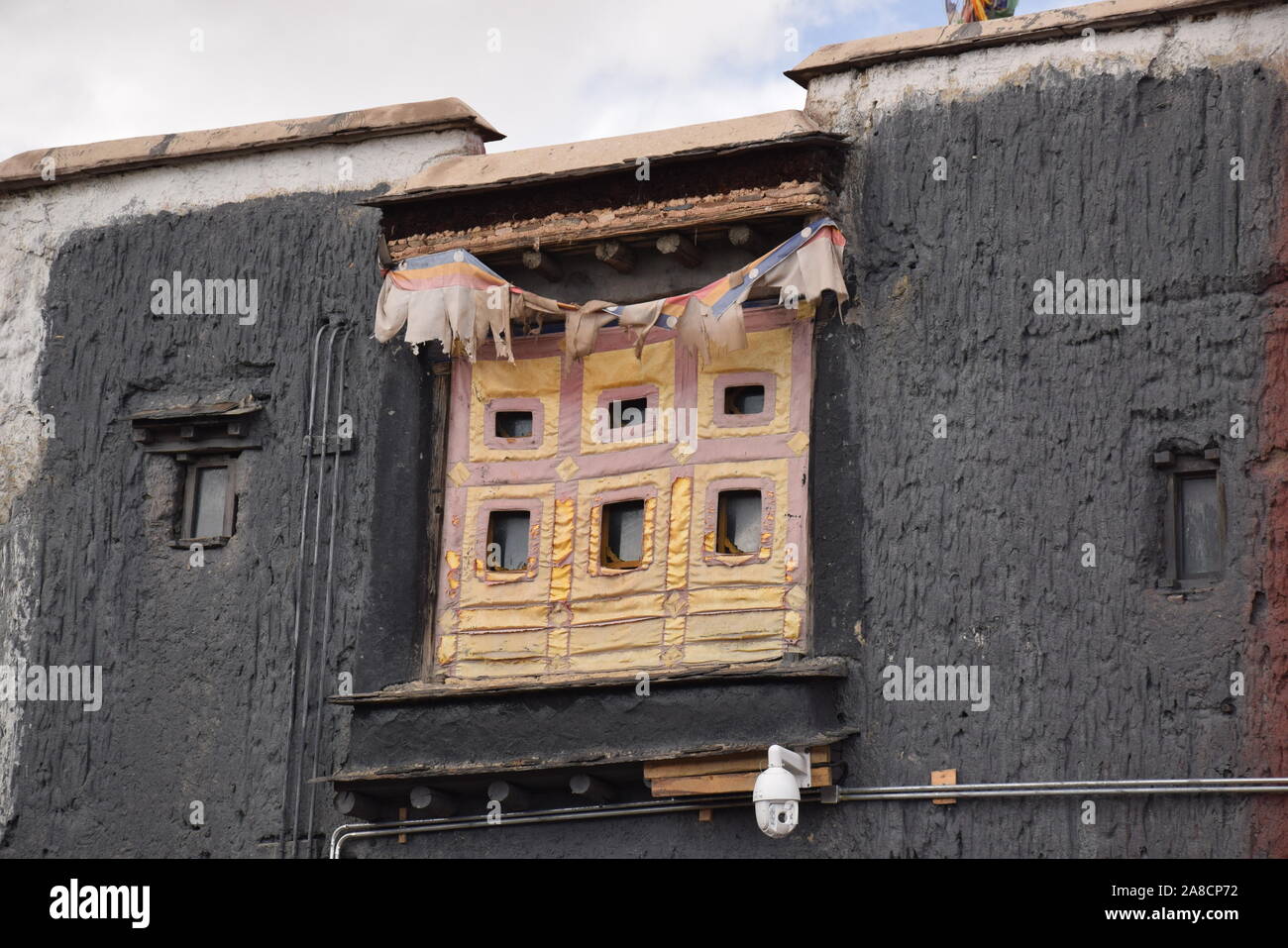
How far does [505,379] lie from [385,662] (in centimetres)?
183

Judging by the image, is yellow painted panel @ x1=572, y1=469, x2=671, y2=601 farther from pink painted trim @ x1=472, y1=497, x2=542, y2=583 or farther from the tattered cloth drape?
the tattered cloth drape

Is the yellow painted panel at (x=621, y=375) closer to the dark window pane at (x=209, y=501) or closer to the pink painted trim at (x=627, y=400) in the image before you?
the pink painted trim at (x=627, y=400)

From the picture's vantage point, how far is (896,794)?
11758 mm

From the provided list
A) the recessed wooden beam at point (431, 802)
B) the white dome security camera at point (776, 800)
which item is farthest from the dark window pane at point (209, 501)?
the white dome security camera at point (776, 800)

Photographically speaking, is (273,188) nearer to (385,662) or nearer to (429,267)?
(429,267)

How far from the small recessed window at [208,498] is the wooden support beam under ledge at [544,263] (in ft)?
7.55

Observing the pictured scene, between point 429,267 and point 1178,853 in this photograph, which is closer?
point 1178,853

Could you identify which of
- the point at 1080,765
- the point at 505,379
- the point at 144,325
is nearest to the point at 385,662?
the point at 505,379

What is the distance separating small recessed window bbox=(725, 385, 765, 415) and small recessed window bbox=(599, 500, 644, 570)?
0.76 m

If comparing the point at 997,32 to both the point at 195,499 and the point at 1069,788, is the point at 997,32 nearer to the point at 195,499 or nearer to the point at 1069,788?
the point at 1069,788

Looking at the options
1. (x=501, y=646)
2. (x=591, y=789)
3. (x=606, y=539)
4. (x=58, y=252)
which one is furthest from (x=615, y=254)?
(x=58, y=252)

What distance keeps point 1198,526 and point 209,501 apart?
19.8 feet

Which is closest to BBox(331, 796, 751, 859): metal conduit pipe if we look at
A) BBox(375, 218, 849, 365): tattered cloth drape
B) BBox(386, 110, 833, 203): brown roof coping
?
BBox(375, 218, 849, 365): tattered cloth drape

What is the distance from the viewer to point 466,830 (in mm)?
12672
